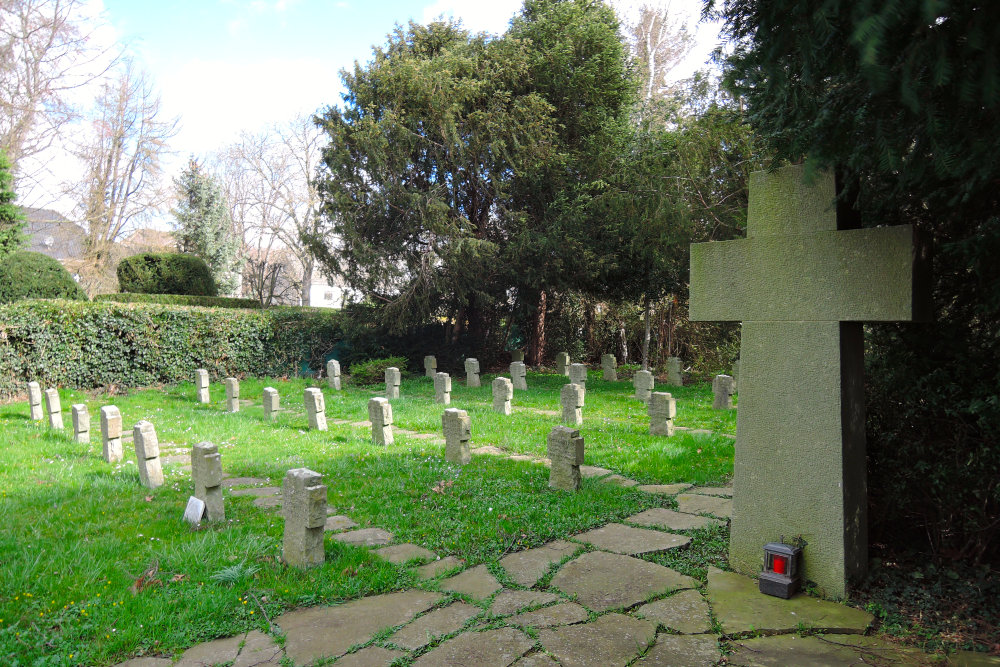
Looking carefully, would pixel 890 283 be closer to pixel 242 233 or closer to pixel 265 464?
pixel 265 464

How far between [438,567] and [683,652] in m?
1.74

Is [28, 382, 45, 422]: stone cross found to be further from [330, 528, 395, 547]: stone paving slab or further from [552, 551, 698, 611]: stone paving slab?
[552, 551, 698, 611]: stone paving slab

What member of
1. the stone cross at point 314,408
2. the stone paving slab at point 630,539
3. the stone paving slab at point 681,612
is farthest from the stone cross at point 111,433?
the stone paving slab at point 681,612

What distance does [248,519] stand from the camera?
5.11m

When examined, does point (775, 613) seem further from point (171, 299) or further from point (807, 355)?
point (171, 299)

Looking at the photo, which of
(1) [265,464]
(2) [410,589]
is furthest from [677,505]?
(1) [265,464]

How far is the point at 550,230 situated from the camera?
14.9 meters

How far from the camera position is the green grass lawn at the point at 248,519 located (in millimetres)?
3311

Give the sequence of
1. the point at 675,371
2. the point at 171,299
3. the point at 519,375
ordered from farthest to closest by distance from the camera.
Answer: the point at 171,299
the point at 675,371
the point at 519,375

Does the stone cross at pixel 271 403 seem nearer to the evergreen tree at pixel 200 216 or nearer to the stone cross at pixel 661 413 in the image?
the stone cross at pixel 661 413

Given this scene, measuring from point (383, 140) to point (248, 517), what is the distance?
11.7 m

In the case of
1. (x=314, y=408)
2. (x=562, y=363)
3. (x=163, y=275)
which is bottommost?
(x=314, y=408)

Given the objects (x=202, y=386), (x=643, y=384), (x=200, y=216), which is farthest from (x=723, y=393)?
(x=200, y=216)

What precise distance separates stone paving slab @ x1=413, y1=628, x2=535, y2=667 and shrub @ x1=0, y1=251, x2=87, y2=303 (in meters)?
16.8
